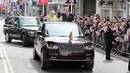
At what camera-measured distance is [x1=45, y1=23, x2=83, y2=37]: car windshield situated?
12156 mm

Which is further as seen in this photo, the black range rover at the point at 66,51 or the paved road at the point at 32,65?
the paved road at the point at 32,65

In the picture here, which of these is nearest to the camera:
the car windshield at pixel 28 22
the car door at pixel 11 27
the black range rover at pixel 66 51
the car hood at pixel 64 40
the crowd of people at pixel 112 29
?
the black range rover at pixel 66 51

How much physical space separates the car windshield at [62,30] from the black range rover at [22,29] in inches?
266

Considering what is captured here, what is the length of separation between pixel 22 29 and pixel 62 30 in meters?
7.82

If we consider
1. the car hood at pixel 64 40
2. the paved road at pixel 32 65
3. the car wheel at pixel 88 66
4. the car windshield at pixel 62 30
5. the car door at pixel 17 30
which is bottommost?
the paved road at pixel 32 65

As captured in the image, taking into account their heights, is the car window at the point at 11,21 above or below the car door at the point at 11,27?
above

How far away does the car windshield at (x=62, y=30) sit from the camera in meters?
12.2

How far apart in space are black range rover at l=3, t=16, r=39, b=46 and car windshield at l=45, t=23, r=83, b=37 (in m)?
6.75

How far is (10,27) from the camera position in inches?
848

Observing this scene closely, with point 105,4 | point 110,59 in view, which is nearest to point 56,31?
point 110,59

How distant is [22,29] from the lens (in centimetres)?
1986

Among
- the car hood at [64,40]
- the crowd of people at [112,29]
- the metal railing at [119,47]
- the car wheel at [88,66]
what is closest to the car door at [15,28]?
the crowd of people at [112,29]

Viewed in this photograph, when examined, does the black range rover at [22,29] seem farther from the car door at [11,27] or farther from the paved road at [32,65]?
the paved road at [32,65]

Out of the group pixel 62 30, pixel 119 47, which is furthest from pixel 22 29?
pixel 62 30
